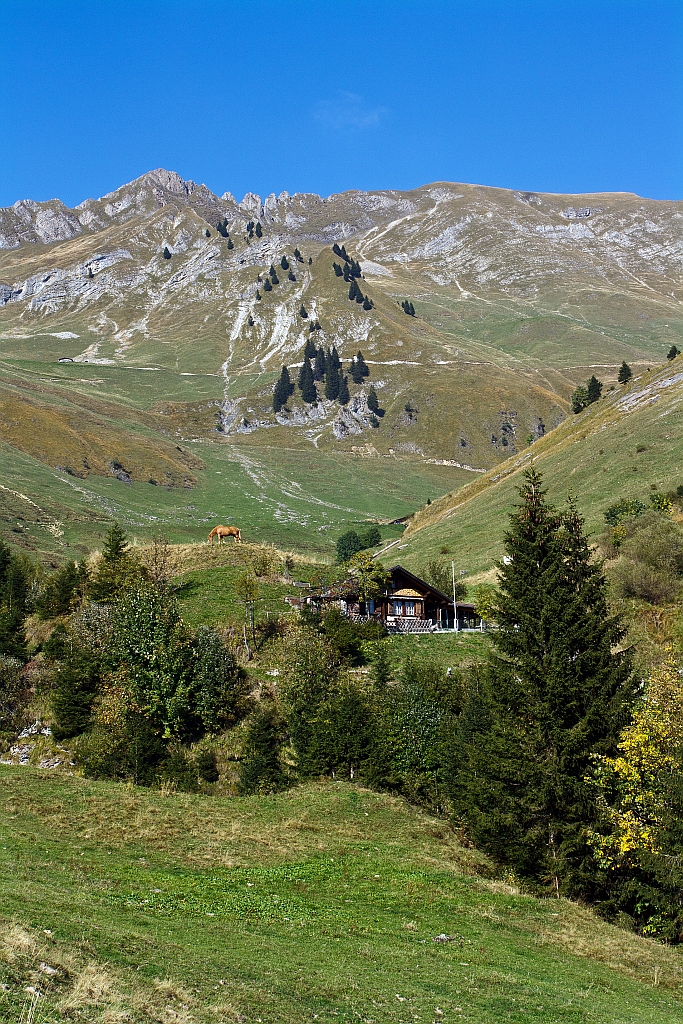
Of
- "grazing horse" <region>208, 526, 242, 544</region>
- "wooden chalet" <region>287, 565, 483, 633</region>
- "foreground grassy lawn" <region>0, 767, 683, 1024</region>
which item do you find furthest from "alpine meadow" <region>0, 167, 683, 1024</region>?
"grazing horse" <region>208, 526, 242, 544</region>

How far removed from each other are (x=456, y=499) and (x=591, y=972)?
329ft

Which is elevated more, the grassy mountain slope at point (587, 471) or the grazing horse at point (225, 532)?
the grassy mountain slope at point (587, 471)

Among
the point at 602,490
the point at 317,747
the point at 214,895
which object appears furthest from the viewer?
the point at 602,490

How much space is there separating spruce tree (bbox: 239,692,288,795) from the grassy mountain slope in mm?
40170

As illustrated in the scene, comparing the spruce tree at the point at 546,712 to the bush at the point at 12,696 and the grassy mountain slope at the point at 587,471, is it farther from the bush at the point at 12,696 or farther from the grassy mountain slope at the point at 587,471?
the grassy mountain slope at the point at 587,471

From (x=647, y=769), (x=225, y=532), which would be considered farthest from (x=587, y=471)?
(x=647, y=769)

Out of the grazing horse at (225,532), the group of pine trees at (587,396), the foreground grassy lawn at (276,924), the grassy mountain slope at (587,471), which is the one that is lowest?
the foreground grassy lawn at (276,924)

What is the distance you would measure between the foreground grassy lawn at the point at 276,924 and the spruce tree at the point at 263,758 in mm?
1857

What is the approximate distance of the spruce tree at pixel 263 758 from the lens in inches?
1407

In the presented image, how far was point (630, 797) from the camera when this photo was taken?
86.9 feet

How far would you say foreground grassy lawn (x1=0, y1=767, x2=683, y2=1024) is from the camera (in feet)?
45.1

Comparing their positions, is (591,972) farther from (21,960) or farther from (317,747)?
(317,747)

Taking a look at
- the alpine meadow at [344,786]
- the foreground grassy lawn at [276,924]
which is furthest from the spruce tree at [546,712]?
the foreground grassy lawn at [276,924]

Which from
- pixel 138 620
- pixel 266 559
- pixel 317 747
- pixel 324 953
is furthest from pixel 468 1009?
pixel 266 559
